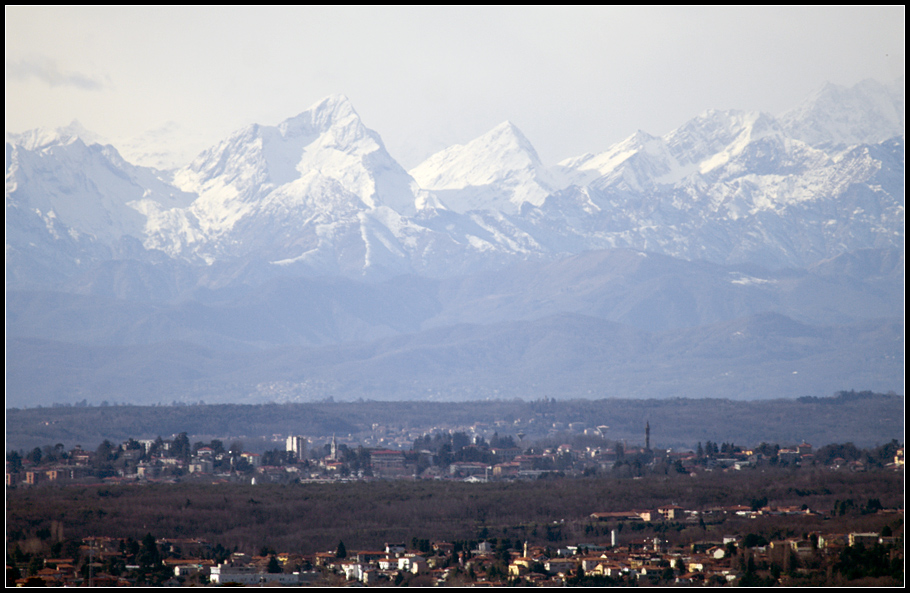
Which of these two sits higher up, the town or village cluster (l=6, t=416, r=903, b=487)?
village cluster (l=6, t=416, r=903, b=487)

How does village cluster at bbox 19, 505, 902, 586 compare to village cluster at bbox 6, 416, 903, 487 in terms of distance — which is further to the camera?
village cluster at bbox 6, 416, 903, 487

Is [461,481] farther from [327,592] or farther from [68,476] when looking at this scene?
[327,592]

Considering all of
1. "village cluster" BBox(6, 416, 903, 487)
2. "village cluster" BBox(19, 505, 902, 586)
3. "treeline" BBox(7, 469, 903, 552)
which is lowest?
"village cluster" BBox(19, 505, 902, 586)

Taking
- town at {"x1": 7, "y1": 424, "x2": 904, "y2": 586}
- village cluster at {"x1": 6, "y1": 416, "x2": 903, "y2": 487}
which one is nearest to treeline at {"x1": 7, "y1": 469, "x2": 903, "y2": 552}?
town at {"x1": 7, "y1": 424, "x2": 904, "y2": 586}

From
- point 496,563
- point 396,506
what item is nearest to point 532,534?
point 396,506

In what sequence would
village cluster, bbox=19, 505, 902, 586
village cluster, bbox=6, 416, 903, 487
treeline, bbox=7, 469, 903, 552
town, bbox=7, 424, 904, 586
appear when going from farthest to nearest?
village cluster, bbox=6, 416, 903, 487 < treeline, bbox=7, 469, 903, 552 < town, bbox=7, 424, 904, 586 < village cluster, bbox=19, 505, 902, 586

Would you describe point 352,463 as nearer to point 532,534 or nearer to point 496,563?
point 532,534

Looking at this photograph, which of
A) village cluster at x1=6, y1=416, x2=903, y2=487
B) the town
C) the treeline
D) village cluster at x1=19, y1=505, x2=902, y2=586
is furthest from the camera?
village cluster at x1=6, y1=416, x2=903, y2=487

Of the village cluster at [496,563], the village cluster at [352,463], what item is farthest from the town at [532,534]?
the village cluster at [352,463]

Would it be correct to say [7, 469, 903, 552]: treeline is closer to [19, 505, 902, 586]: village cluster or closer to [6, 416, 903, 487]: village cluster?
[19, 505, 902, 586]: village cluster
